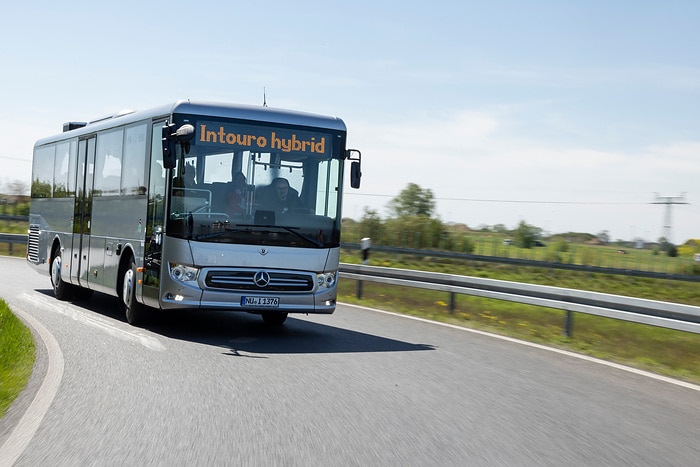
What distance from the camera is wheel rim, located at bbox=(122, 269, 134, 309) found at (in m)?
13.5

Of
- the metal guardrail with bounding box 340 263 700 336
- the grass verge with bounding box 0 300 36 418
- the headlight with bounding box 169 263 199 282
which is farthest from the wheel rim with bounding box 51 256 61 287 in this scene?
the metal guardrail with bounding box 340 263 700 336

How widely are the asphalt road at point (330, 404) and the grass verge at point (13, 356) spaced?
140mm

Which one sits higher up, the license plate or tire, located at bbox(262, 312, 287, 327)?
the license plate

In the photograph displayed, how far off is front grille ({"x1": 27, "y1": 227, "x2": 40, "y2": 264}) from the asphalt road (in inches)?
274

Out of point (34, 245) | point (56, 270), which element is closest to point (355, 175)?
point (56, 270)

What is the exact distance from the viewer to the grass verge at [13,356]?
25.5ft

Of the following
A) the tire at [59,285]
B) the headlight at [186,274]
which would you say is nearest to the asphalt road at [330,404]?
the headlight at [186,274]

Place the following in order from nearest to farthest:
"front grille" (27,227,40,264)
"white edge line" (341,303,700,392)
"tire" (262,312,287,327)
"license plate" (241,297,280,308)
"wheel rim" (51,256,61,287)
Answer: "white edge line" (341,303,700,392) → "license plate" (241,297,280,308) → "tire" (262,312,287,327) → "wheel rim" (51,256,61,287) → "front grille" (27,227,40,264)

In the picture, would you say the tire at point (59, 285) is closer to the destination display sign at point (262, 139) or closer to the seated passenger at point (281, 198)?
the destination display sign at point (262, 139)

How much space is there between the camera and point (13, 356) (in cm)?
963

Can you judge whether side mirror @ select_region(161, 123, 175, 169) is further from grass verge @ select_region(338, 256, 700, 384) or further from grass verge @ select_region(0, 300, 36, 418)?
grass verge @ select_region(338, 256, 700, 384)

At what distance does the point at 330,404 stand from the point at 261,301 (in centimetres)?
480

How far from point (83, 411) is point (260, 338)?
218 inches

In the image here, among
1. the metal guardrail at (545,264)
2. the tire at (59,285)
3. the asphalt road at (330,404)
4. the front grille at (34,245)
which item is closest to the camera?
the asphalt road at (330,404)
